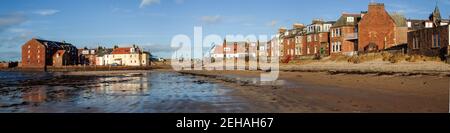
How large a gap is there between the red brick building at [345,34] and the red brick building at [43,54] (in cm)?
9106

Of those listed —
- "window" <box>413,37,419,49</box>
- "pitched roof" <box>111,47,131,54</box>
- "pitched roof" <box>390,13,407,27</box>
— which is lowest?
"window" <box>413,37,419,49</box>

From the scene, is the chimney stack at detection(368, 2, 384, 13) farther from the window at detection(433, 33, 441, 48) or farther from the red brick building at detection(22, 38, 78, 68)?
the red brick building at detection(22, 38, 78, 68)

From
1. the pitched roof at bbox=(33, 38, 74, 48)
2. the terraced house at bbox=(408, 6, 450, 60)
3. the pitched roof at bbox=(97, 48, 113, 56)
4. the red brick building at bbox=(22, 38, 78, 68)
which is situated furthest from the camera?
the pitched roof at bbox=(97, 48, 113, 56)

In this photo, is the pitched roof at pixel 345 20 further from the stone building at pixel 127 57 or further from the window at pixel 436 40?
the stone building at pixel 127 57

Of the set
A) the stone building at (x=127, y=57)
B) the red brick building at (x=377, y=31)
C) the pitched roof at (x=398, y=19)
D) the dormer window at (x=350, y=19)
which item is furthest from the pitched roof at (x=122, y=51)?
the pitched roof at (x=398, y=19)

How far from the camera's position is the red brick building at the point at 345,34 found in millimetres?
63531

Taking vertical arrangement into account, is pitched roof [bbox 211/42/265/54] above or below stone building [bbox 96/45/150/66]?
above

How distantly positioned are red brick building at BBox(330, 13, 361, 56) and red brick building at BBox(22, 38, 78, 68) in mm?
91056

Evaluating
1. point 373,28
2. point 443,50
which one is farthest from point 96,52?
point 443,50

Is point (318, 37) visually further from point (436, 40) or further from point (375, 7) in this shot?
point (436, 40)

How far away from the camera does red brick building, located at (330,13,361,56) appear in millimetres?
63531

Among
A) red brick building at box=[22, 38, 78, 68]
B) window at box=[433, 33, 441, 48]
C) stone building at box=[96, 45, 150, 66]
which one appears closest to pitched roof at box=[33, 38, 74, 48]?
red brick building at box=[22, 38, 78, 68]

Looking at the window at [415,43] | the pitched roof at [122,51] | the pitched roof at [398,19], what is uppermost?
the pitched roof at [398,19]
